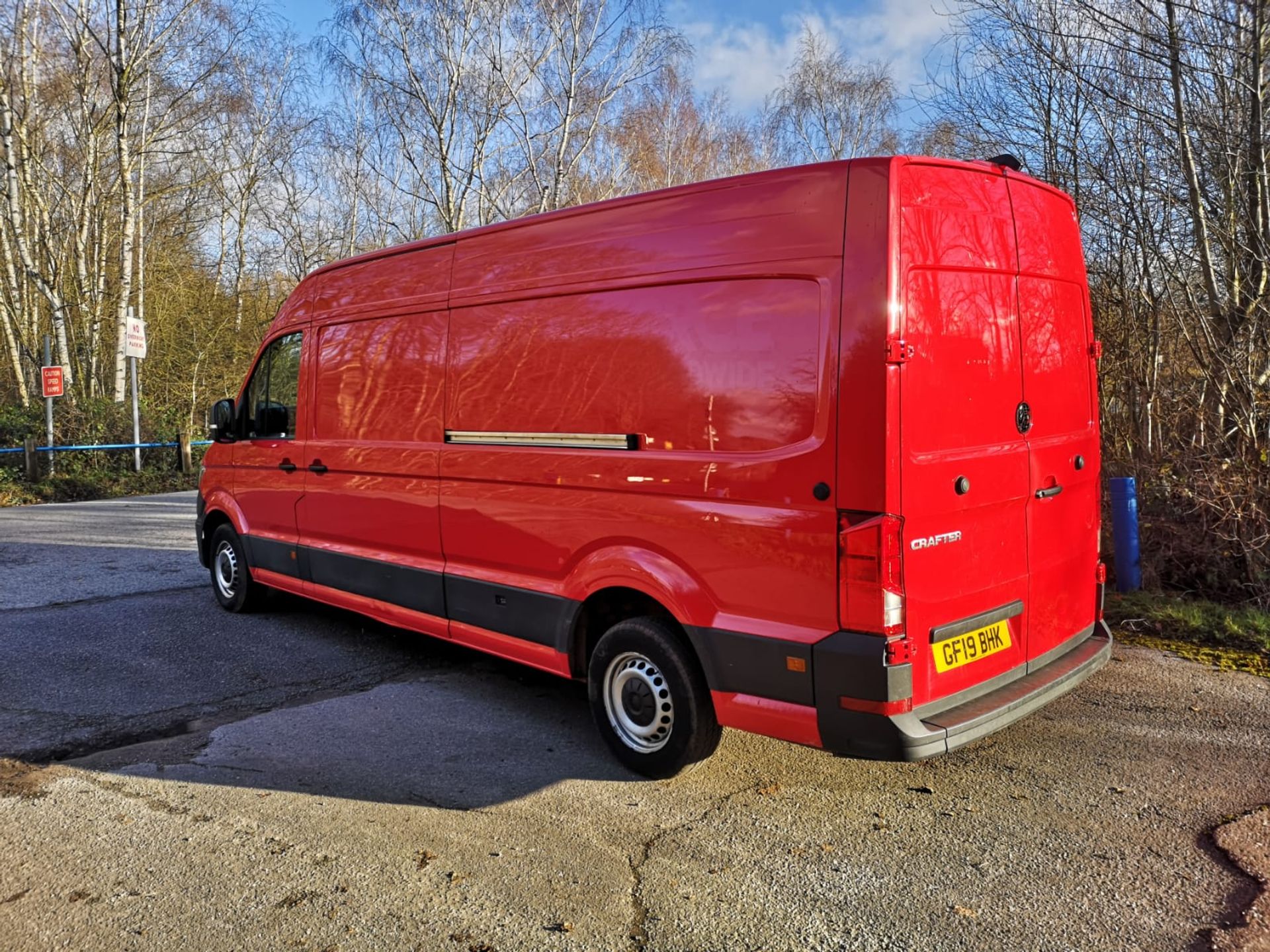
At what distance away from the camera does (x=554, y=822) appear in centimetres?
347

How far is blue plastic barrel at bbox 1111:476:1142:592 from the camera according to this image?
250 inches

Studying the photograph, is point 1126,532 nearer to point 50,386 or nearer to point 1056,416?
point 1056,416

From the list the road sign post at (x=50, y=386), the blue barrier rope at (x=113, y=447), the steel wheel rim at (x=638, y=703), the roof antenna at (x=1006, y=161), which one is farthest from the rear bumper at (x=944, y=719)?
the road sign post at (x=50, y=386)

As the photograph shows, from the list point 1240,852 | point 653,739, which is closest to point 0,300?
point 653,739

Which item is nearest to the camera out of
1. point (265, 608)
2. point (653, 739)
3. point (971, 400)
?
point (971, 400)

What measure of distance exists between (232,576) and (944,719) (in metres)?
5.60

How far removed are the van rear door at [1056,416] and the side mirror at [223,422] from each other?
5399 mm

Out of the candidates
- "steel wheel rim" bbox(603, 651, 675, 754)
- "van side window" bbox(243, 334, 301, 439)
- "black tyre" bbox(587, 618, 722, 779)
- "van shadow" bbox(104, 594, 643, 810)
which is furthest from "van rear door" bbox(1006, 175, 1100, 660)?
"van side window" bbox(243, 334, 301, 439)

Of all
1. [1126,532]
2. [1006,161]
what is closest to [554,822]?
[1006,161]

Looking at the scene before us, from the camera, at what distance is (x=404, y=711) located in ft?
15.5

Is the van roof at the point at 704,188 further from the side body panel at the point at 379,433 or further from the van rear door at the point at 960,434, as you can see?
the side body panel at the point at 379,433

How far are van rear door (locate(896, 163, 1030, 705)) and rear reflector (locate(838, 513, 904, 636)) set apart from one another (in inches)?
2.4

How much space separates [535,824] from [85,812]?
1.79 metres

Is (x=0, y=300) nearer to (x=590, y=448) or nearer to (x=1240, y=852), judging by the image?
(x=590, y=448)
